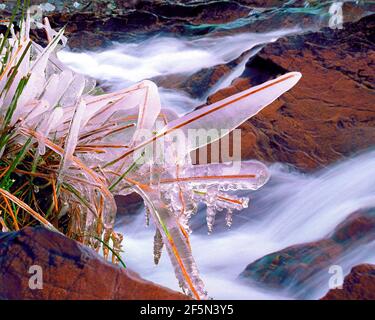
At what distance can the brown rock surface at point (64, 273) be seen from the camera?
0.95 metres

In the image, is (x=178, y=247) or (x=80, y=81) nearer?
(x=178, y=247)

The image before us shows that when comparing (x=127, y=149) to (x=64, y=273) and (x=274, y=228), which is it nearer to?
(x=64, y=273)

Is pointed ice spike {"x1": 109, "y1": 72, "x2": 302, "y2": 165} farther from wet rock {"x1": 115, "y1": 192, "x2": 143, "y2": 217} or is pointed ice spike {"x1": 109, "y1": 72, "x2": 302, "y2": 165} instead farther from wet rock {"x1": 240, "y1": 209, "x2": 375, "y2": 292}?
wet rock {"x1": 115, "y1": 192, "x2": 143, "y2": 217}

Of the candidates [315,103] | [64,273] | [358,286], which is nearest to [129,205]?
[315,103]

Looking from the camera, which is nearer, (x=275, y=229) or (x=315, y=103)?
(x=275, y=229)

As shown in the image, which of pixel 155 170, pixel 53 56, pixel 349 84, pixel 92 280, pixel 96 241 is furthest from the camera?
pixel 349 84

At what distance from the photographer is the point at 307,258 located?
106 inches

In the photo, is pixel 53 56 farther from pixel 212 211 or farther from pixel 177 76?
pixel 177 76

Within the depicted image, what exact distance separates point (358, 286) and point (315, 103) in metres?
2.16

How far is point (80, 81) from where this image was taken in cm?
138

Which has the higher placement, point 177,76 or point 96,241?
point 177,76

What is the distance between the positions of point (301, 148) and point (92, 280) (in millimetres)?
2854

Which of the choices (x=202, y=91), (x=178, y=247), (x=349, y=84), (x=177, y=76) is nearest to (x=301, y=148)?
(x=349, y=84)

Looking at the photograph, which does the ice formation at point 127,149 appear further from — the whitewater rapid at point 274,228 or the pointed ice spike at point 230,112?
the whitewater rapid at point 274,228
